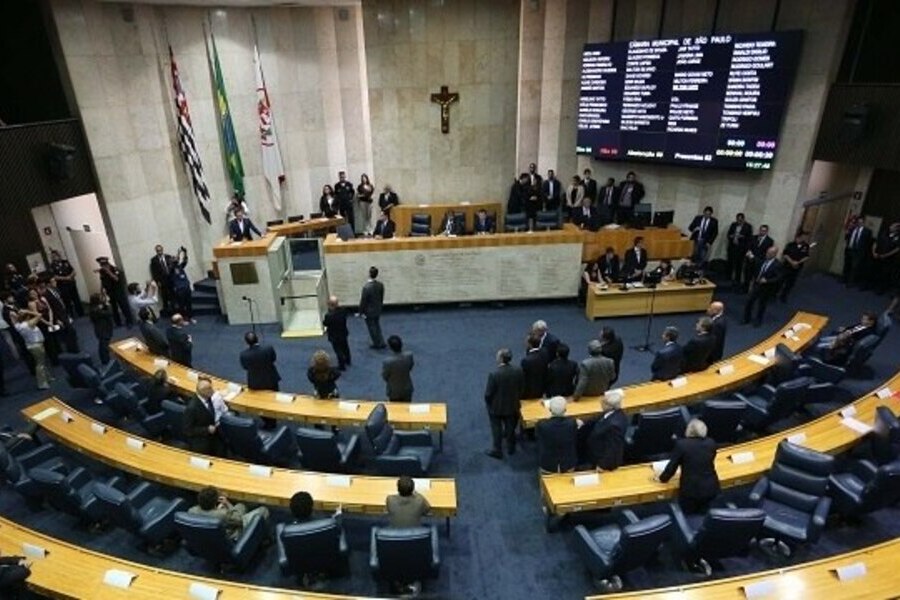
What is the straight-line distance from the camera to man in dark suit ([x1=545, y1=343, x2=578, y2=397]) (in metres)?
6.84

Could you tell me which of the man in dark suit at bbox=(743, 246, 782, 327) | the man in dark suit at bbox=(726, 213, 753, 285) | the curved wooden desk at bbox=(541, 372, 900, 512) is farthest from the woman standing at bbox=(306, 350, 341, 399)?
the man in dark suit at bbox=(726, 213, 753, 285)

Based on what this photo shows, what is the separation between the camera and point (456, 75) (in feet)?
44.2

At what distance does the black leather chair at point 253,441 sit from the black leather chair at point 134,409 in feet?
4.17

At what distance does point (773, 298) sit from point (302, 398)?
9.60m

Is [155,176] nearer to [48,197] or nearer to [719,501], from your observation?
[48,197]

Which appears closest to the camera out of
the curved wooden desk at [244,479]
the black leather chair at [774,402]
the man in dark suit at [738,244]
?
the curved wooden desk at [244,479]

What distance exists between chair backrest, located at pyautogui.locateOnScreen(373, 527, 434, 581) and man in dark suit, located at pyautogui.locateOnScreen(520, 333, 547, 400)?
2.62m

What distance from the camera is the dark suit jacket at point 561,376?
6.86 meters

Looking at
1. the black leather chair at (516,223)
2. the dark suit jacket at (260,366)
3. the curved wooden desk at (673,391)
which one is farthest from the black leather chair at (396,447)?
the black leather chair at (516,223)

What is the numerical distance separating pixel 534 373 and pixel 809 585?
3.41 m

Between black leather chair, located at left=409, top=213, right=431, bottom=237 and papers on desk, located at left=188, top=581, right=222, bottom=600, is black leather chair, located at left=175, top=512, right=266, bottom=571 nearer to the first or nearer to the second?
papers on desk, located at left=188, top=581, right=222, bottom=600

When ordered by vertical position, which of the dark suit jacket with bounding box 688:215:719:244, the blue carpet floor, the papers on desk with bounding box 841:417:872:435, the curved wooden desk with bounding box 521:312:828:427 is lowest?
the blue carpet floor

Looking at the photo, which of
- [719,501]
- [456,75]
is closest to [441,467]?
[719,501]

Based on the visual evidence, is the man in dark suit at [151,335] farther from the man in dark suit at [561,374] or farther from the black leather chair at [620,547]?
the black leather chair at [620,547]
